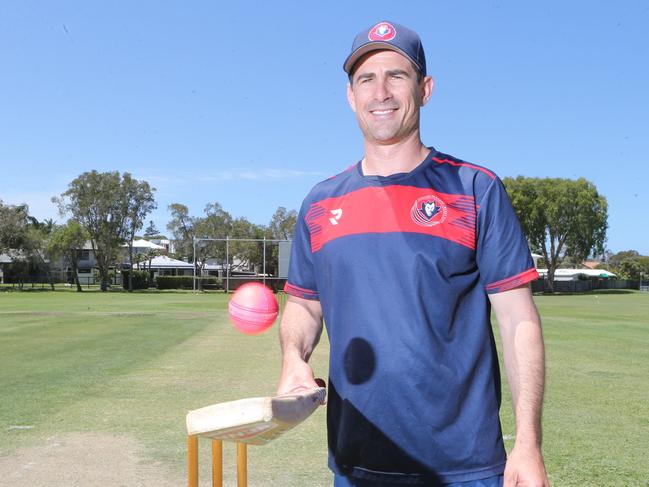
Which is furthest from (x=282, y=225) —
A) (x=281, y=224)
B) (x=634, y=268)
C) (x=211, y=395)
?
(x=211, y=395)

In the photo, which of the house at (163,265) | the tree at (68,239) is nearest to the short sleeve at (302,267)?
the tree at (68,239)

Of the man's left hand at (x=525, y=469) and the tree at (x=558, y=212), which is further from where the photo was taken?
the tree at (x=558, y=212)

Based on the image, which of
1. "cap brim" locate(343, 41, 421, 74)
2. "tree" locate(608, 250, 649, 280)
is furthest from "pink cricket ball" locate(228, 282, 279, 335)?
"tree" locate(608, 250, 649, 280)

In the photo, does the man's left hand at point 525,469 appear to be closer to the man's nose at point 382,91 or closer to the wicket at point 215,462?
the man's nose at point 382,91

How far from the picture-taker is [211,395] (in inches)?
420

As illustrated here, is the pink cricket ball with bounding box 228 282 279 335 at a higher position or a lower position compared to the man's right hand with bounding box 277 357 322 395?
higher

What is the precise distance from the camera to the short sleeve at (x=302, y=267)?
10.2ft

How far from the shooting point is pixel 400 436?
2664mm

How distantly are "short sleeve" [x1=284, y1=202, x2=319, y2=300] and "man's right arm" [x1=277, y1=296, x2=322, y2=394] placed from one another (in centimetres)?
4

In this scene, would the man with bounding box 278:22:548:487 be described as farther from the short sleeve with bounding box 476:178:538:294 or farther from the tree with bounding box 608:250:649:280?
the tree with bounding box 608:250:649:280

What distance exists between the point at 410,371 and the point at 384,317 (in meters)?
0.21

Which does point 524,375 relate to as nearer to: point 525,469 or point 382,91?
point 525,469

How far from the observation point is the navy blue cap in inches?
112

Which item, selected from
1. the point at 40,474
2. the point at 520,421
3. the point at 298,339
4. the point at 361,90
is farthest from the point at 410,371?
the point at 40,474
